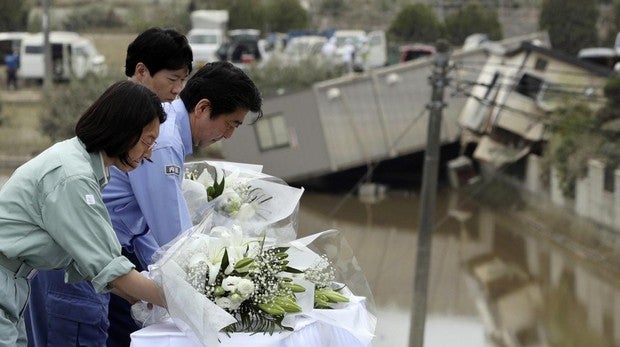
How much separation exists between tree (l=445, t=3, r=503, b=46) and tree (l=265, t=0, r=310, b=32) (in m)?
4.51

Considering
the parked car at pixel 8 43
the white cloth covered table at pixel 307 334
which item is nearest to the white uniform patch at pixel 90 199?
the white cloth covered table at pixel 307 334

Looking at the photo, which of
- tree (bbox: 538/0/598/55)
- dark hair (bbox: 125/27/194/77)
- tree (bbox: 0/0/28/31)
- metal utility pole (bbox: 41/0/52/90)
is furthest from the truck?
dark hair (bbox: 125/27/194/77)

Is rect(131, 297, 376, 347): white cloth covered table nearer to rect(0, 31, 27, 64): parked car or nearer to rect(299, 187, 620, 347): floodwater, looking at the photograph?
rect(299, 187, 620, 347): floodwater

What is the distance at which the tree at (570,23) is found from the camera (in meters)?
35.5

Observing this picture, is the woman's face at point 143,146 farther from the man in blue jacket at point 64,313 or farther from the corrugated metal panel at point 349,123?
the corrugated metal panel at point 349,123

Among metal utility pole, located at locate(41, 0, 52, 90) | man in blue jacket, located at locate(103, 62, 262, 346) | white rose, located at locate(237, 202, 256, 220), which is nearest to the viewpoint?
man in blue jacket, located at locate(103, 62, 262, 346)

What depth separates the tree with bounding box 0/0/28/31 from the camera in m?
39.8

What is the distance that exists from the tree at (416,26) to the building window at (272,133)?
460 inches

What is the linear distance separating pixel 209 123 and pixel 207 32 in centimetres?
3370

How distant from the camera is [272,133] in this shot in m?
27.6

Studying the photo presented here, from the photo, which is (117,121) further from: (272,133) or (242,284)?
(272,133)

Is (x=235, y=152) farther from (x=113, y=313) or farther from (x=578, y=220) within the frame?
(x=113, y=313)

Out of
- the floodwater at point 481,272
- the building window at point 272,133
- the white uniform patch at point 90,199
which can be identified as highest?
the white uniform patch at point 90,199

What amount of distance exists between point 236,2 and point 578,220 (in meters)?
21.2
